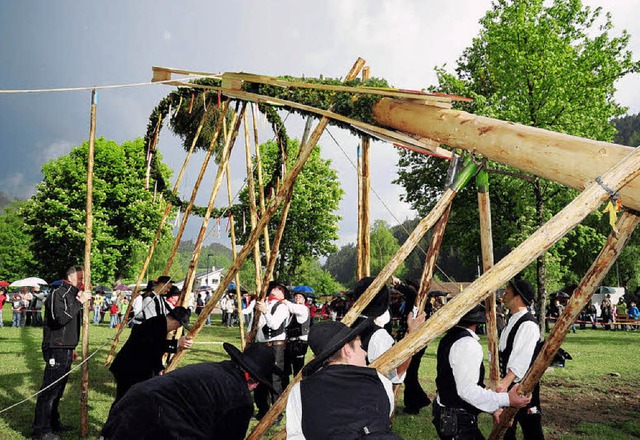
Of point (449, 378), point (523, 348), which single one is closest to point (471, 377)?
point (449, 378)

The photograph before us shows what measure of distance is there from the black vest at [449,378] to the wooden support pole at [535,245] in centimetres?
106

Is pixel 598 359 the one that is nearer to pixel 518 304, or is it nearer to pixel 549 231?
pixel 518 304

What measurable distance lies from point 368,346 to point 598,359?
10.7 meters

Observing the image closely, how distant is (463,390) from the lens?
11.8ft

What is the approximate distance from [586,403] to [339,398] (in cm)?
723

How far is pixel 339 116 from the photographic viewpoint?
543 centimetres

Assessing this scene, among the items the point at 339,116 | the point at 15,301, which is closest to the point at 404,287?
the point at 339,116

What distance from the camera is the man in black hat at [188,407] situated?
9.27 feet

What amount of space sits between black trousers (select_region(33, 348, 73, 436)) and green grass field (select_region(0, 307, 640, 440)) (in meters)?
0.35

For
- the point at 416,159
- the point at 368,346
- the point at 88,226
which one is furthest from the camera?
the point at 416,159

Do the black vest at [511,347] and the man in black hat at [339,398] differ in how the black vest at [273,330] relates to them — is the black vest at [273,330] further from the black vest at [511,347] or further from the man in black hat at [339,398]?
the man in black hat at [339,398]

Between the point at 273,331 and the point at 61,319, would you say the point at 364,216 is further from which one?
the point at 61,319

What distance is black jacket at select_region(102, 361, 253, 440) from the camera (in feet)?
9.27

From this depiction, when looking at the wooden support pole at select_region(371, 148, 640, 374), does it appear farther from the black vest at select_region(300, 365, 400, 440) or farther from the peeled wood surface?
the black vest at select_region(300, 365, 400, 440)
